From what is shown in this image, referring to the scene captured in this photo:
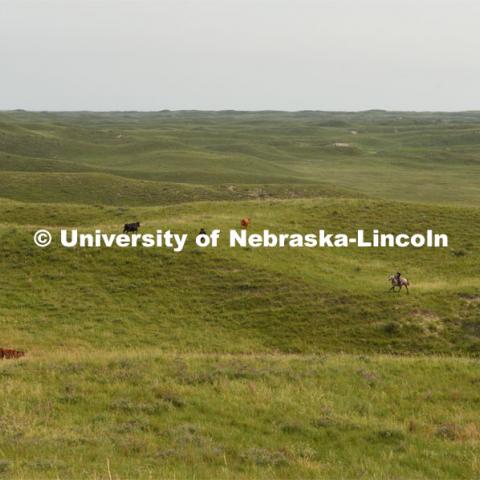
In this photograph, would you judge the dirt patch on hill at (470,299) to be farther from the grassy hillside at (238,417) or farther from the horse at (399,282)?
the grassy hillside at (238,417)

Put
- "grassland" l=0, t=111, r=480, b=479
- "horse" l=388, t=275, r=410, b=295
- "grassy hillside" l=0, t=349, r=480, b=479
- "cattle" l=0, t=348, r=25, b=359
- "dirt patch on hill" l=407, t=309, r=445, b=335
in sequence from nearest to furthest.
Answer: "grassy hillside" l=0, t=349, r=480, b=479
"grassland" l=0, t=111, r=480, b=479
"cattle" l=0, t=348, r=25, b=359
"dirt patch on hill" l=407, t=309, r=445, b=335
"horse" l=388, t=275, r=410, b=295

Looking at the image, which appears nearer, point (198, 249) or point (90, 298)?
point (90, 298)

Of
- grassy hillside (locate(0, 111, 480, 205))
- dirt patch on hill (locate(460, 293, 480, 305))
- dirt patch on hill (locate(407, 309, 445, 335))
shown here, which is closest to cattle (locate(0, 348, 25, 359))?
dirt patch on hill (locate(407, 309, 445, 335))

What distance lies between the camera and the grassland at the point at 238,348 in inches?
506

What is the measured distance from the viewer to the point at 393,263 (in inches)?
1578

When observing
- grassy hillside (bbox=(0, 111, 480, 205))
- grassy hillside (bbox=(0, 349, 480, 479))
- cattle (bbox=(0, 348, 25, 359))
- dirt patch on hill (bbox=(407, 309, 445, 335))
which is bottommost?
dirt patch on hill (bbox=(407, 309, 445, 335))

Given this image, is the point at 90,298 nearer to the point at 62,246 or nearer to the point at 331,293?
the point at 62,246

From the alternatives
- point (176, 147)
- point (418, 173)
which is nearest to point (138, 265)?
point (418, 173)

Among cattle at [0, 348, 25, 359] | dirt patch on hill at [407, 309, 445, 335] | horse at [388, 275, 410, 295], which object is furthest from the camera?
horse at [388, 275, 410, 295]

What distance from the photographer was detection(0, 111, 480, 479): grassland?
1286 centimetres

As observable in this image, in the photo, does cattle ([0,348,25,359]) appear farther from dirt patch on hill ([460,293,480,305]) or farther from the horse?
dirt patch on hill ([460,293,480,305])

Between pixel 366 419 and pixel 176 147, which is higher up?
pixel 176 147

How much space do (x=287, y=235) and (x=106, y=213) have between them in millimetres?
17263

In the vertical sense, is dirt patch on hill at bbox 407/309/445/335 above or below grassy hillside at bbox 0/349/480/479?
below
